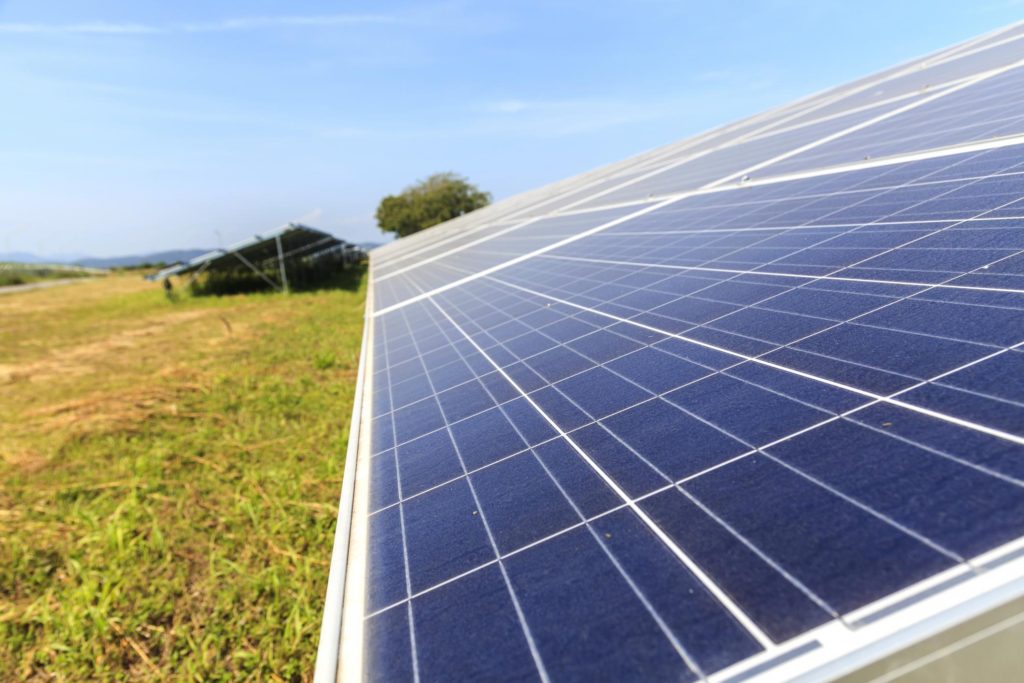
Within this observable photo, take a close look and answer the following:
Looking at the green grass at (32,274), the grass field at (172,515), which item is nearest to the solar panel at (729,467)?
the grass field at (172,515)

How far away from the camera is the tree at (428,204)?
70.0 m

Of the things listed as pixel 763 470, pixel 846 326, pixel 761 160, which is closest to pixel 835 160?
pixel 761 160

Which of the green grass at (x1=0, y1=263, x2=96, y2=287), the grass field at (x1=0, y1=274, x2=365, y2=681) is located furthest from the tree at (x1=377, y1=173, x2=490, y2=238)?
the grass field at (x1=0, y1=274, x2=365, y2=681)

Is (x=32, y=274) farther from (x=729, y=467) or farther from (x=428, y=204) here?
(x=729, y=467)

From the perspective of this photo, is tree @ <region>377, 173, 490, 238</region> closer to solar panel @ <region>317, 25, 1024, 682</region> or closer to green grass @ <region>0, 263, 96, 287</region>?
green grass @ <region>0, 263, 96, 287</region>

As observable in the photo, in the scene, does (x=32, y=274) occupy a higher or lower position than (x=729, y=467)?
higher

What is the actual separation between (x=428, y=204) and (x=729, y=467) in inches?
2854

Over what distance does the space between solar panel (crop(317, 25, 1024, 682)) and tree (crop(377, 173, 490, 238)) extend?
67634 millimetres

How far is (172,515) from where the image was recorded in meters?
5.94

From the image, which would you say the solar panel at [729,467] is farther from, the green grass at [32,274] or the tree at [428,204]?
the green grass at [32,274]

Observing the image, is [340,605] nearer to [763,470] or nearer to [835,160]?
[763,470]

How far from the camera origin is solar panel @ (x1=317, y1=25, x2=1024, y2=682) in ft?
3.71

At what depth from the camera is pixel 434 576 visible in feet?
5.89

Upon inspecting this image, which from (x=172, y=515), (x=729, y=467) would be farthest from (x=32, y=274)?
(x=729, y=467)
